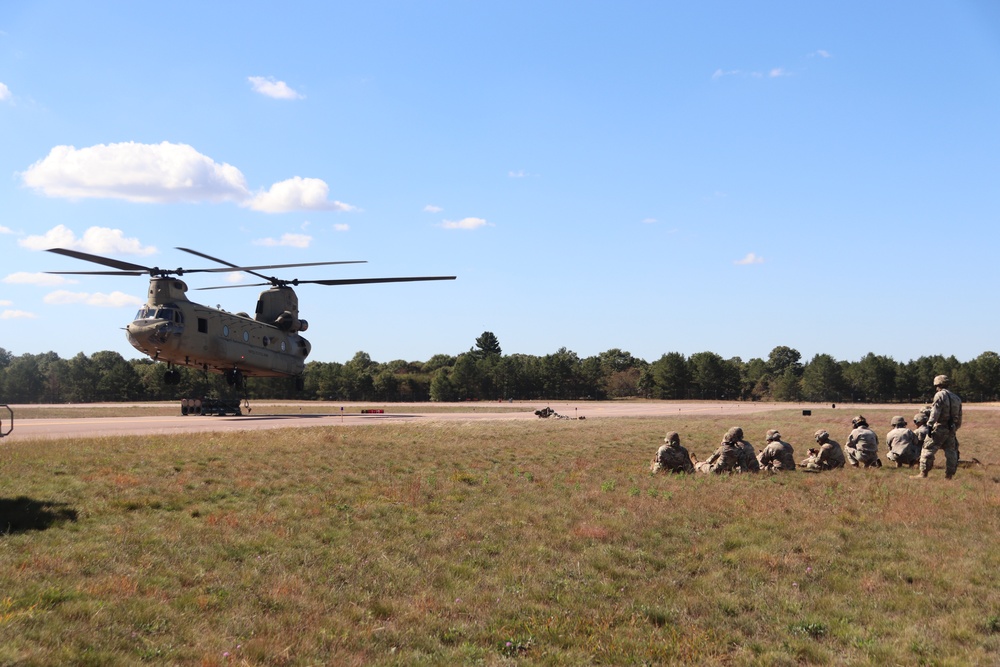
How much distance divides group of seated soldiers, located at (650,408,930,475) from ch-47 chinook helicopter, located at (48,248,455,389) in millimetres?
18986

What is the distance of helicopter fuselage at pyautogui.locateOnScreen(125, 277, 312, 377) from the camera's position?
132ft

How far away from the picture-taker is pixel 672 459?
20.9 metres

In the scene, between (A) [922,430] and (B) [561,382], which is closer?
(A) [922,430]

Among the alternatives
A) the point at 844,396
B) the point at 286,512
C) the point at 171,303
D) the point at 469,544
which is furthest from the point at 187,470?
the point at 844,396

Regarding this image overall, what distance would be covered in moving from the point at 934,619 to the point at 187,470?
16422 millimetres

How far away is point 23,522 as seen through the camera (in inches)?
482

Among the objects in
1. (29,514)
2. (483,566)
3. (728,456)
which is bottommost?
(483,566)

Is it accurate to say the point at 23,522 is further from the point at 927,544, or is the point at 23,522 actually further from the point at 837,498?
the point at 837,498

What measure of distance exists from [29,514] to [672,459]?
1545 centimetres

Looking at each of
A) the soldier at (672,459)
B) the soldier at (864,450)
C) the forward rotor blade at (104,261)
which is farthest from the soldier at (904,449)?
the forward rotor blade at (104,261)

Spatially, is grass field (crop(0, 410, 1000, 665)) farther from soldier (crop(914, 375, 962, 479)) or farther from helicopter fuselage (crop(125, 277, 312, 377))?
helicopter fuselage (crop(125, 277, 312, 377))

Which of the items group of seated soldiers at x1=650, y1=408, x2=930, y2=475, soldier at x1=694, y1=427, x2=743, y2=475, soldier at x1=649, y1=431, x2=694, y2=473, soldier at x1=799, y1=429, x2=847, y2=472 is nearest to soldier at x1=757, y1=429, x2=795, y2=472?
group of seated soldiers at x1=650, y1=408, x2=930, y2=475

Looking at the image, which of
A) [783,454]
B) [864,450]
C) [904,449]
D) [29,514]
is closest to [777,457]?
[783,454]

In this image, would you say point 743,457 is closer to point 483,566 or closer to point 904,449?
point 904,449
